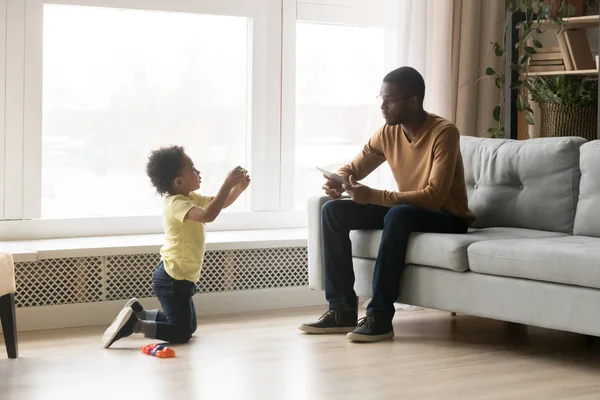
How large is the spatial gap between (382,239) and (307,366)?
2.12 ft

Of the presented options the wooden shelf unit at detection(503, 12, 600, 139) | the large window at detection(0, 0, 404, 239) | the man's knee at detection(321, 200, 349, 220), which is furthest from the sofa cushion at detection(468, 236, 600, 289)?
the large window at detection(0, 0, 404, 239)

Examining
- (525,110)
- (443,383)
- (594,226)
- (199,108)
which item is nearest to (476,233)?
(594,226)

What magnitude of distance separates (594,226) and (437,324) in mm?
779

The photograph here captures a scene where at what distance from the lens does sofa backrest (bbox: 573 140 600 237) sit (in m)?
3.68

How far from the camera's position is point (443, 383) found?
2.97 metres

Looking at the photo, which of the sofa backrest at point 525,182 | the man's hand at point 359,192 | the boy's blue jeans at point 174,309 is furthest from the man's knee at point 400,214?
the boy's blue jeans at point 174,309

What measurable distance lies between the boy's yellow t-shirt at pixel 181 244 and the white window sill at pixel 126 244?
0.45 meters

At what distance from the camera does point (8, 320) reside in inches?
129

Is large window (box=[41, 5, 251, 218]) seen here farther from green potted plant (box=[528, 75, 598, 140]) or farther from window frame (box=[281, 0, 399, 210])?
green potted plant (box=[528, 75, 598, 140])

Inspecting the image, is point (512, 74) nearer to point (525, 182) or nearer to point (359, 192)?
Result: point (525, 182)

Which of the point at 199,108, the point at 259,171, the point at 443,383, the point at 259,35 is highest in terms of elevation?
the point at 259,35

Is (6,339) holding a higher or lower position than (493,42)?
lower

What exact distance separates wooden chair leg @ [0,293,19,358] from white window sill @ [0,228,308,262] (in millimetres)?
513

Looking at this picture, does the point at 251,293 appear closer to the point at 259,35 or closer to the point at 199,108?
the point at 199,108
